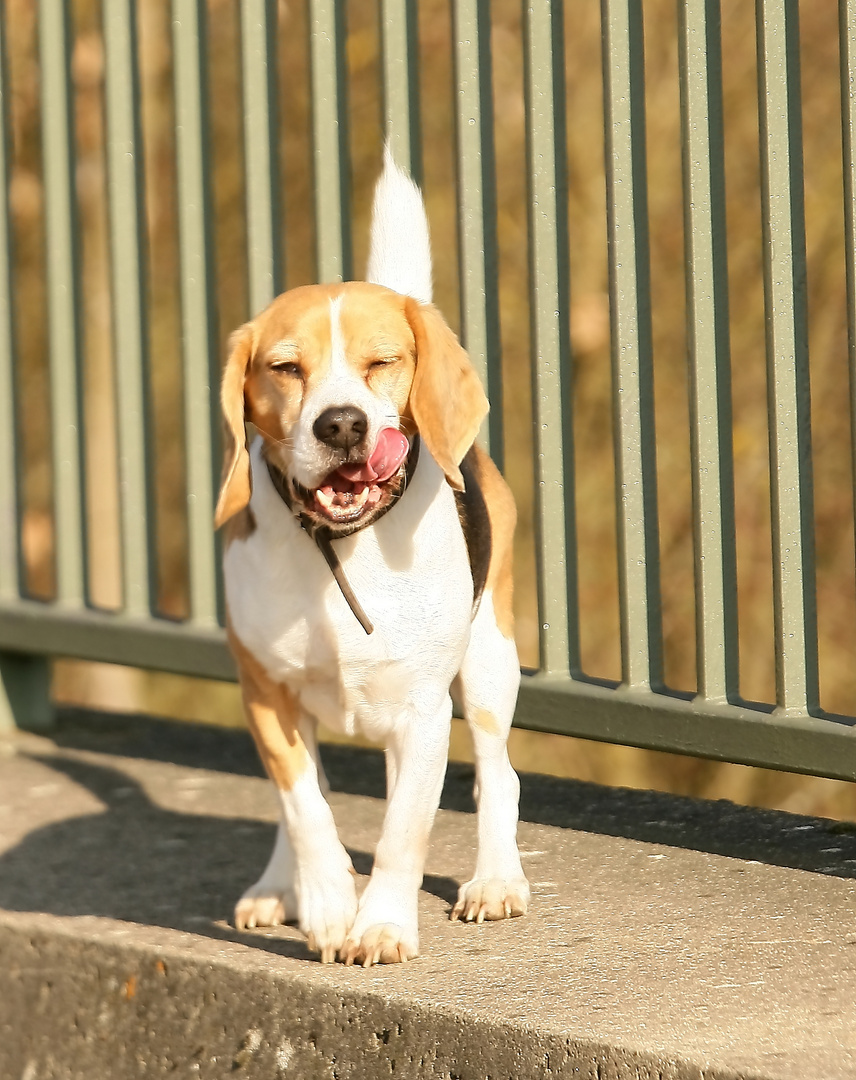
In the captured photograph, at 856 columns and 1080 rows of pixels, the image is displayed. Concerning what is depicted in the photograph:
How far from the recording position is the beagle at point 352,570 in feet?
10.4

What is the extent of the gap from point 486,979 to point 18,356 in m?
3.12

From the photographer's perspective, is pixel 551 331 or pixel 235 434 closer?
pixel 235 434

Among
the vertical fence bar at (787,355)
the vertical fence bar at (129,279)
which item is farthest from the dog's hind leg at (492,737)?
the vertical fence bar at (129,279)

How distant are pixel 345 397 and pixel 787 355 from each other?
112cm

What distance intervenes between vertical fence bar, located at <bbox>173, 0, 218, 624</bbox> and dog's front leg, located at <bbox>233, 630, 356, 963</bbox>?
5.47ft

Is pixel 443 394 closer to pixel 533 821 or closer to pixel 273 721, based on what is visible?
pixel 273 721

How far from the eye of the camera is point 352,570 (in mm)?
3271

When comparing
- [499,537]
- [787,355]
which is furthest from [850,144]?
[499,537]

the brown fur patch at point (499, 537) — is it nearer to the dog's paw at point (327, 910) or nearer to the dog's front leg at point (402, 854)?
the dog's front leg at point (402, 854)

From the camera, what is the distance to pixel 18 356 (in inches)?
217

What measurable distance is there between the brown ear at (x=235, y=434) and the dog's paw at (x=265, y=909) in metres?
0.88

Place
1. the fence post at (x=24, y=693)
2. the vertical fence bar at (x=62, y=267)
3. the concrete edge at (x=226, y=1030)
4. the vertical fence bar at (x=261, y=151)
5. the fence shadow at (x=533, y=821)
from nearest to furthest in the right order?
the concrete edge at (x=226, y=1030) < the fence shadow at (x=533, y=821) < the vertical fence bar at (x=261, y=151) < the vertical fence bar at (x=62, y=267) < the fence post at (x=24, y=693)

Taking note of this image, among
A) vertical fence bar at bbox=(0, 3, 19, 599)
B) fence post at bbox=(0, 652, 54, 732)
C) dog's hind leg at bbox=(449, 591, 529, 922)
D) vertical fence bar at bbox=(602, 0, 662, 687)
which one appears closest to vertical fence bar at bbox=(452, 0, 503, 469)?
vertical fence bar at bbox=(602, 0, 662, 687)

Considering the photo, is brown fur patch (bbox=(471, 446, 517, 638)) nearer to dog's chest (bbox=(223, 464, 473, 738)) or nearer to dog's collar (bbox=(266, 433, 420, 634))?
dog's chest (bbox=(223, 464, 473, 738))
